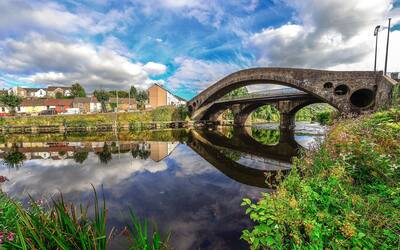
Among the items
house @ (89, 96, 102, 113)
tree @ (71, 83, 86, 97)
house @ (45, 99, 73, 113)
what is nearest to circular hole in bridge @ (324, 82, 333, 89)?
house @ (89, 96, 102, 113)

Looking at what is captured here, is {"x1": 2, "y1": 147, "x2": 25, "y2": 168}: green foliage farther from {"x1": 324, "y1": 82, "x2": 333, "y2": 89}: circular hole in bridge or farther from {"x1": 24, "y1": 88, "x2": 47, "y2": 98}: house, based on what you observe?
{"x1": 24, "y1": 88, "x2": 47, "y2": 98}: house

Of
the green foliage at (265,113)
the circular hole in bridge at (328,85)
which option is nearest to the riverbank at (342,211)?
the circular hole in bridge at (328,85)

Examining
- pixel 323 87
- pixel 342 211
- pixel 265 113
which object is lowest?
pixel 342 211

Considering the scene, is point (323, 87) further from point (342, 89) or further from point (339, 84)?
point (342, 89)

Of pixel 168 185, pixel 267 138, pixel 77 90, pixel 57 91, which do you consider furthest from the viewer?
pixel 57 91

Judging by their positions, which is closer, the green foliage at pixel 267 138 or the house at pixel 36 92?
→ the green foliage at pixel 267 138

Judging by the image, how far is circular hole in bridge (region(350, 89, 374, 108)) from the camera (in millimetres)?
21233

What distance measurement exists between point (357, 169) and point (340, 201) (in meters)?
2.09

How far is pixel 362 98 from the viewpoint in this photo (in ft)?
74.9

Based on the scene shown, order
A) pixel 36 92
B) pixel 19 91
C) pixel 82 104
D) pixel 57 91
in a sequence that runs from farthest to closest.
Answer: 1. pixel 57 91
2. pixel 36 92
3. pixel 19 91
4. pixel 82 104

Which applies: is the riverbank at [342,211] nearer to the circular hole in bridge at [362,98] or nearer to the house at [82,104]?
the circular hole in bridge at [362,98]

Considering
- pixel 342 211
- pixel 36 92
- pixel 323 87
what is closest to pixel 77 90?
pixel 36 92

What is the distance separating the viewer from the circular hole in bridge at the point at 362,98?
21.2 m

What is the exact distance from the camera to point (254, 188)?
8.48 metres
